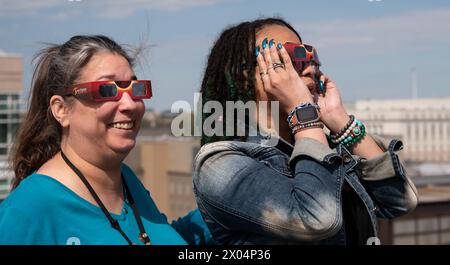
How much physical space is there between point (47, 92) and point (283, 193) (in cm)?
90

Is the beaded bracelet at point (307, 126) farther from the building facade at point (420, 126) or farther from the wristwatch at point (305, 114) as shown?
the building facade at point (420, 126)

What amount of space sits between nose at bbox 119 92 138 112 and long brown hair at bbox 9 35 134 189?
0.17 metres

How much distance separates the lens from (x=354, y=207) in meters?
2.24

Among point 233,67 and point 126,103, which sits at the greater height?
point 233,67

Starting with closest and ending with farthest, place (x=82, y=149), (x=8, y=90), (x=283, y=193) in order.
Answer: (x=283, y=193), (x=82, y=149), (x=8, y=90)

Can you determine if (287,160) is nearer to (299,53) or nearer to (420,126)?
(299,53)

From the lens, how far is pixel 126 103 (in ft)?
7.11

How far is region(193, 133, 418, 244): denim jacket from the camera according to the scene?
1954mm

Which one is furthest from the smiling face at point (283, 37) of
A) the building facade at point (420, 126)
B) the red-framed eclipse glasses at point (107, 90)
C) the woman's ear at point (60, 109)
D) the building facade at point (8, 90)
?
the building facade at point (420, 126)

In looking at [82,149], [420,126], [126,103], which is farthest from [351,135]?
[420,126]

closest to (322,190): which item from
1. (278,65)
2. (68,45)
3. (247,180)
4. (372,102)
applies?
(247,180)

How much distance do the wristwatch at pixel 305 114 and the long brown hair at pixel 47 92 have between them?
634 millimetres

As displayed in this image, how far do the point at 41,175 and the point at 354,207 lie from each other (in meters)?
1.04

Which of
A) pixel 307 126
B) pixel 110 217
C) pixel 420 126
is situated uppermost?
pixel 307 126
